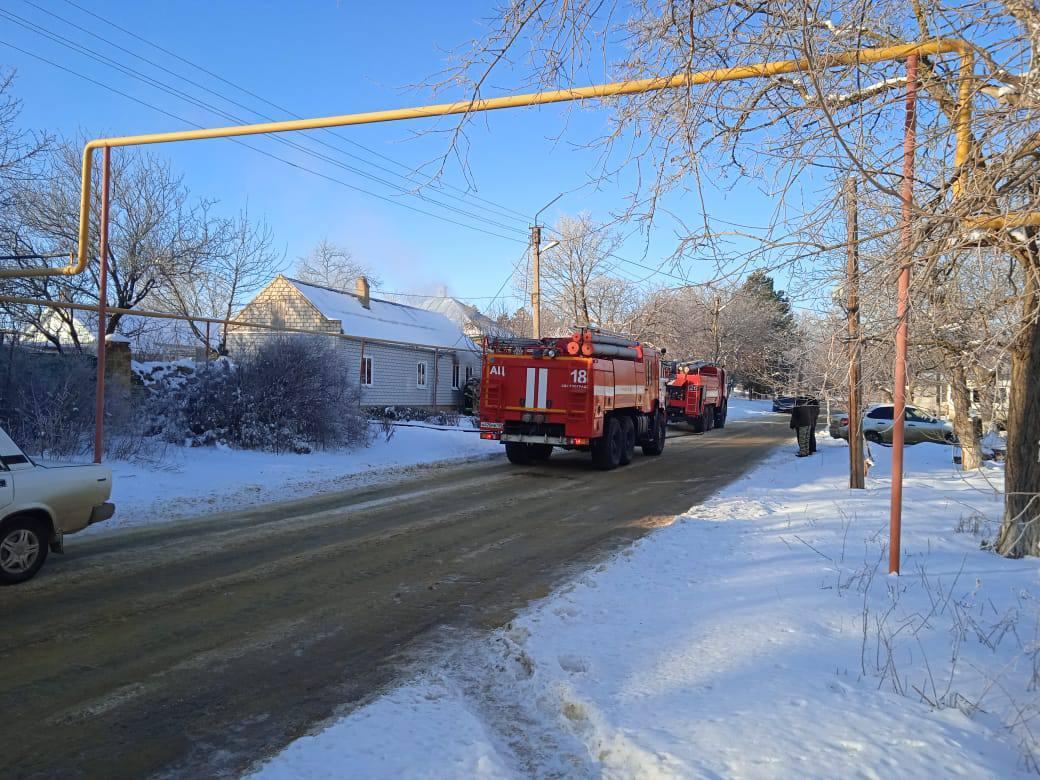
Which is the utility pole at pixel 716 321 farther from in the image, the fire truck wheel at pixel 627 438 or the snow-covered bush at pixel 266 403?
the snow-covered bush at pixel 266 403

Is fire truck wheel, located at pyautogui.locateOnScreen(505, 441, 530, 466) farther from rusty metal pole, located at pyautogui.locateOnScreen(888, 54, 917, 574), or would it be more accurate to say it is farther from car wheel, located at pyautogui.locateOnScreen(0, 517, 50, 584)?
car wheel, located at pyautogui.locateOnScreen(0, 517, 50, 584)

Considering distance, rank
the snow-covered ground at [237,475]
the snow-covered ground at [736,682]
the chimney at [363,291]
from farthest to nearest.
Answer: the chimney at [363,291], the snow-covered ground at [237,475], the snow-covered ground at [736,682]

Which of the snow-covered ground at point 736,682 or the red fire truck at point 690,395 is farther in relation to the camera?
the red fire truck at point 690,395

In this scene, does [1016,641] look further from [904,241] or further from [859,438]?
[859,438]

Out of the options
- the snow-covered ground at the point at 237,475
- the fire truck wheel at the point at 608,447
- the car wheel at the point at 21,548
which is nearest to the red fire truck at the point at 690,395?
the fire truck wheel at the point at 608,447

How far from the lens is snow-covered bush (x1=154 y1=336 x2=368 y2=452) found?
16.2 meters

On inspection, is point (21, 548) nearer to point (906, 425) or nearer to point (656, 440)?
point (656, 440)

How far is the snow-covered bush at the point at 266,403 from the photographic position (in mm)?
16188

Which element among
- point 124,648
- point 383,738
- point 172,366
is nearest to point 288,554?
point 124,648

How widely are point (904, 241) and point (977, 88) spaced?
1132 millimetres

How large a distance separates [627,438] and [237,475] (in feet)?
30.5

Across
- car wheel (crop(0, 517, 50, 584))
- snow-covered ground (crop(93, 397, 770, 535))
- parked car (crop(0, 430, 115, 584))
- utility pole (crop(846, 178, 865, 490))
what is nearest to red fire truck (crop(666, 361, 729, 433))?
snow-covered ground (crop(93, 397, 770, 535))

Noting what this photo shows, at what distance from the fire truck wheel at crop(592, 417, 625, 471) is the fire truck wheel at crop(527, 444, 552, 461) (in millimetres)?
1366

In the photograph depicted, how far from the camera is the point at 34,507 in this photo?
22.4 feet
